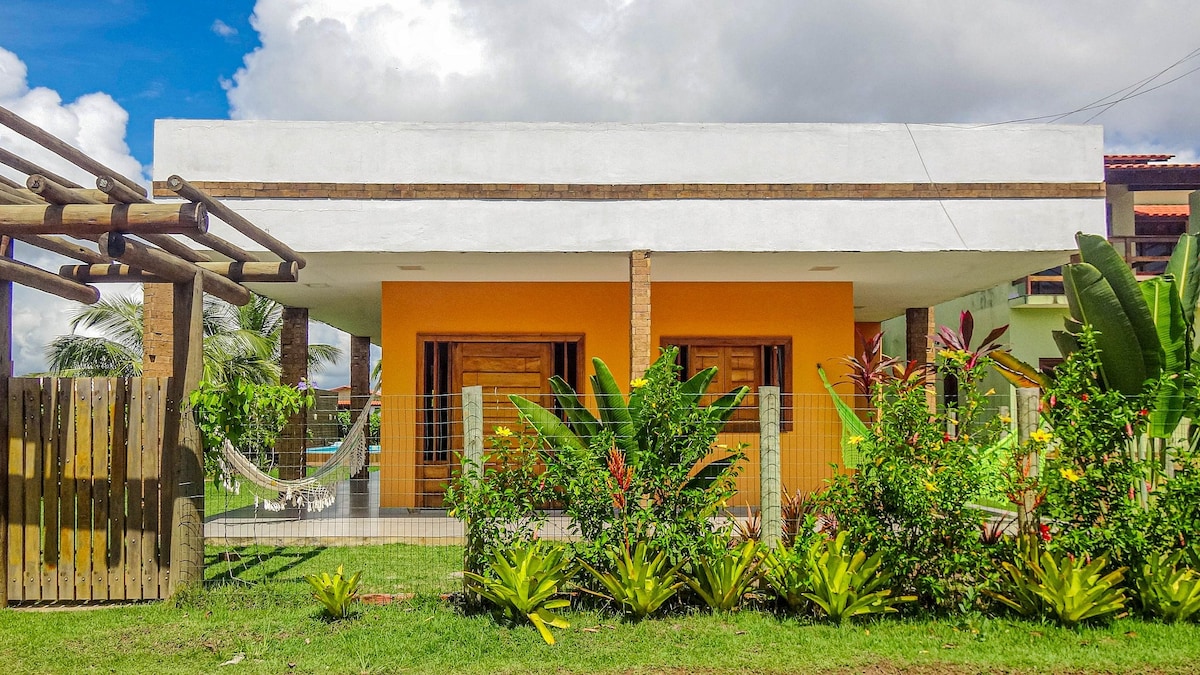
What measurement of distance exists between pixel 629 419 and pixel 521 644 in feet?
5.64

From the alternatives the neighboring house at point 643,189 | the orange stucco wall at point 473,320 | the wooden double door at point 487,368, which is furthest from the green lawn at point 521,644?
the wooden double door at point 487,368

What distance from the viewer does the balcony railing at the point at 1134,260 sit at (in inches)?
632

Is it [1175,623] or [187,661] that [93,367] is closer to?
[187,661]

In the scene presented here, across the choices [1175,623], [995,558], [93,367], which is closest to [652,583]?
[995,558]

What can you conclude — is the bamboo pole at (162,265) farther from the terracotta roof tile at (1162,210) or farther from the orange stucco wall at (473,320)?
the terracotta roof tile at (1162,210)

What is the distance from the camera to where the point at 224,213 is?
236 inches

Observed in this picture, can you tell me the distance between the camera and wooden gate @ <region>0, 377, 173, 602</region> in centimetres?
612

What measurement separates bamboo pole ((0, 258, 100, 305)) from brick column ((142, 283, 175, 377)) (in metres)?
1.08

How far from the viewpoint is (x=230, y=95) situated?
1109 cm

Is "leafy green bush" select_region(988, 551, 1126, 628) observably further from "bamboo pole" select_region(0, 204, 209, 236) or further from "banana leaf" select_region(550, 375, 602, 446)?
"bamboo pole" select_region(0, 204, 209, 236)

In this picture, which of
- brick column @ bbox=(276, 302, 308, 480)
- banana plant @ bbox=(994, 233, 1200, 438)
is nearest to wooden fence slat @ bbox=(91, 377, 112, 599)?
brick column @ bbox=(276, 302, 308, 480)

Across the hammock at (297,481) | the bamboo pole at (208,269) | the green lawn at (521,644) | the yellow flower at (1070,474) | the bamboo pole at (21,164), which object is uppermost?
the bamboo pole at (21,164)

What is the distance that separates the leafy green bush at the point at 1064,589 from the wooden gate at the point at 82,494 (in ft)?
18.9

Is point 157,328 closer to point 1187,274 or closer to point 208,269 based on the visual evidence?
point 208,269
